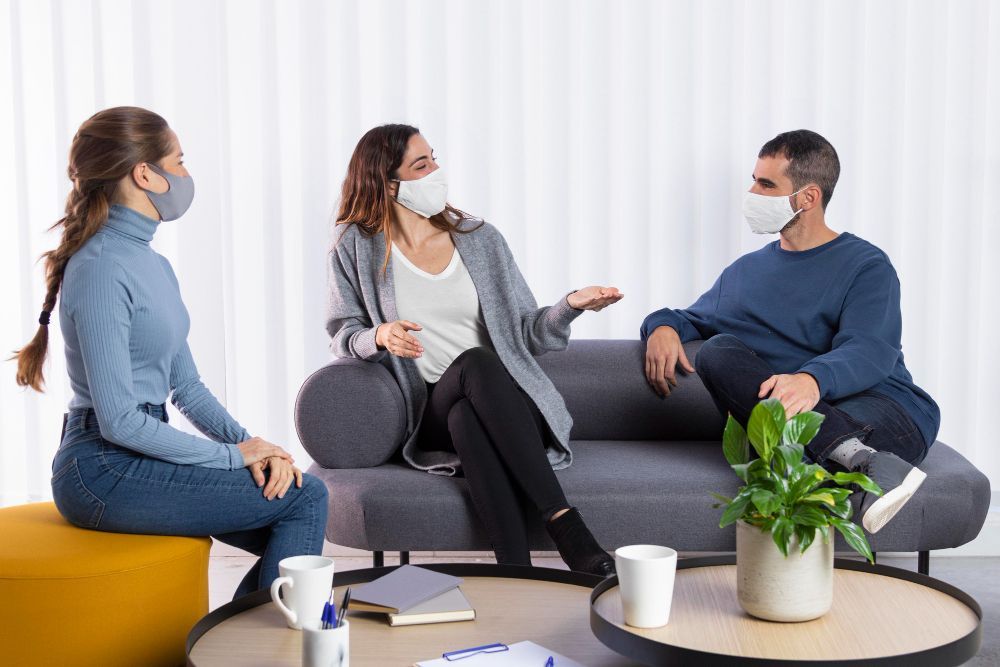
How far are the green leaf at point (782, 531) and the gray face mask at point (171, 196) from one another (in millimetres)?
1250

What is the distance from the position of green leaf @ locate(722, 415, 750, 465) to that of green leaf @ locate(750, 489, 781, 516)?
119mm

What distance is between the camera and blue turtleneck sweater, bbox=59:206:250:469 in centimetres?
180

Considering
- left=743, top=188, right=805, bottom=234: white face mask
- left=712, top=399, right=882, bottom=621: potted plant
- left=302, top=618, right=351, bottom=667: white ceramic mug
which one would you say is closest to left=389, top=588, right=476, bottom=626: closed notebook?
left=302, top=618, right=351, bottom=667: white ceramic mug

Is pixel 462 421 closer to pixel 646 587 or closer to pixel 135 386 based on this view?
pixel 135 386

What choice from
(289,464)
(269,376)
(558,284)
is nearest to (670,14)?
(558,284)

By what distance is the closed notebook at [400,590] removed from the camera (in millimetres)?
1531

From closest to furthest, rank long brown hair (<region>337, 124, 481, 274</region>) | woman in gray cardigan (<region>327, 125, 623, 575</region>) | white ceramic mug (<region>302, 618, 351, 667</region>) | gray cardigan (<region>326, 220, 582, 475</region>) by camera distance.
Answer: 1. white ceramic mug (<region>302, 618, 351, 667</region>)
2. woman in gray cardigan (<region>327, 125, 623, 575</region>)
3. gray cardigan (<region>326, 220, 582, 475</region>)
4. long brown hair (<region>337, 124, 481, 274</region>)

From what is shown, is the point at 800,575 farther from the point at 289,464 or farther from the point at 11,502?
the point at 11,502

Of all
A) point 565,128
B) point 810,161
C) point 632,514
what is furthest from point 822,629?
point 565,128

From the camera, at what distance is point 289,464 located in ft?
6.43

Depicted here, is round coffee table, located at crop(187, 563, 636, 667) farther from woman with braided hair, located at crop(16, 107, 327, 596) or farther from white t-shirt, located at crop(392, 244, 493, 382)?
white t-shirt, located at crop(392, 244, 493, 382)

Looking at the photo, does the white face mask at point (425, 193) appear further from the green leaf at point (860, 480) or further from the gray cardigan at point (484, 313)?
the green leaf at point (860, 480)

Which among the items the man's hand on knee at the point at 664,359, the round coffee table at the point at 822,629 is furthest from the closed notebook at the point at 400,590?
the man's hand on knee at the point at 664,359

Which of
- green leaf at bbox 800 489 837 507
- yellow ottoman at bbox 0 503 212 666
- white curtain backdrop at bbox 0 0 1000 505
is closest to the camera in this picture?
green leaf at bbox 800 489 837 507
